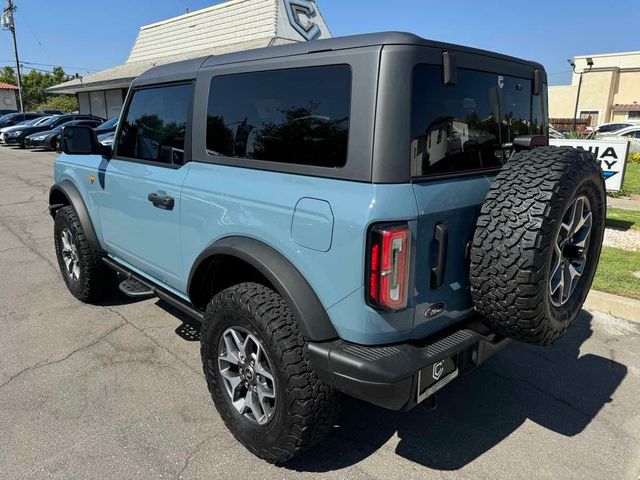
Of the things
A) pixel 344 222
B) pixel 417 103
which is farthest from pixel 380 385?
pixel 417 103

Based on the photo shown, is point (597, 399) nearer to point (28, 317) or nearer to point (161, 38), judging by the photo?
point (28, 317)

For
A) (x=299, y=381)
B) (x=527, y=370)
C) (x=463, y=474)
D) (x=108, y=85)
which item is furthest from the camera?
(x=108, y=85)

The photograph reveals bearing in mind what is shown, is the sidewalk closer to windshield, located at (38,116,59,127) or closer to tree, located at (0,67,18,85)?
windshield, located at (38,116,59,127)

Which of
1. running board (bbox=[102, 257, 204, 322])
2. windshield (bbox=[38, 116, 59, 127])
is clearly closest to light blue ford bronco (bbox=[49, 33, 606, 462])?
running board (bbox=[102, 257, 204, 322])

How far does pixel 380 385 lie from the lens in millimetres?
1951

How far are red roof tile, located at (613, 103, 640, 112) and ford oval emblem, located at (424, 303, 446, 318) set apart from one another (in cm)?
4349

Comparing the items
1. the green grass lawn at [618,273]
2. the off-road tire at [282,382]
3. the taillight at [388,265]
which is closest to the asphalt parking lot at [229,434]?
the off-road tire at [282,382]

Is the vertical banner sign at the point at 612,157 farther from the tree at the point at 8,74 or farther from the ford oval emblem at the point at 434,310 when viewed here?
the tree at the point at 8,74

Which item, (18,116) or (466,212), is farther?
(18,116)

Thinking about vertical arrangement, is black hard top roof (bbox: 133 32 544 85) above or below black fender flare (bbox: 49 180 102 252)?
above

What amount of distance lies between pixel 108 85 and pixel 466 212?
2487 cm

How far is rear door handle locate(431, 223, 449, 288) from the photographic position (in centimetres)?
205

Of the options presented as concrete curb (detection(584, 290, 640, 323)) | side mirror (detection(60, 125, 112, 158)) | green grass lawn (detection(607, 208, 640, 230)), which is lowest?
concrete curb (detection(584, 290, 640, 323))

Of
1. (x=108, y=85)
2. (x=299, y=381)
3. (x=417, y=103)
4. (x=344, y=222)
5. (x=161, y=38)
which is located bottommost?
(x=299, y=381)
